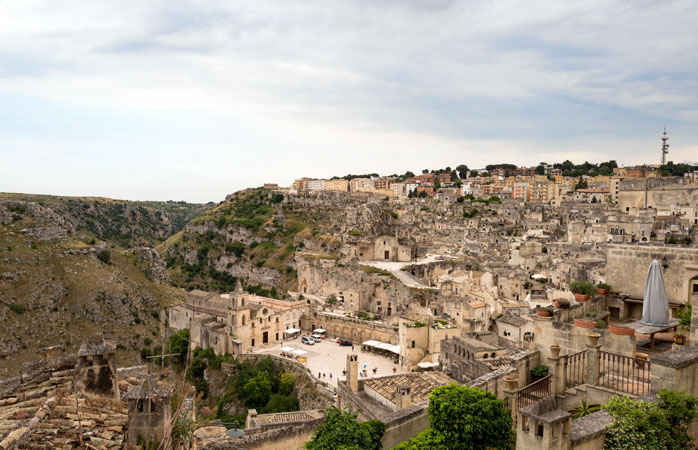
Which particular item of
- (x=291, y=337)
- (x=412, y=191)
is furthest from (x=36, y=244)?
(x=412, y=191)

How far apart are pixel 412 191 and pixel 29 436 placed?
102036 millimetres

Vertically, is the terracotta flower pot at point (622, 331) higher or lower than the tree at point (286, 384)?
higher

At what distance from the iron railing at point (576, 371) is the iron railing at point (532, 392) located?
0.93 feet

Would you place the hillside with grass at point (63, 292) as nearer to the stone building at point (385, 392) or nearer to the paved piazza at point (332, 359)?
the paved piazza at point (332, 359)

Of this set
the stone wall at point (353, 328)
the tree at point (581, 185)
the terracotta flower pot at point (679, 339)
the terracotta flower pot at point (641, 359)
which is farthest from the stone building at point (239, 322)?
the tree at point (581, 185)

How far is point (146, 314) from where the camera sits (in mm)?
44188

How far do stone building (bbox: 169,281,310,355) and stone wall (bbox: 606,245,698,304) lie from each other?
85.8 ft

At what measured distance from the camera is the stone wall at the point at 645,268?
8.62m

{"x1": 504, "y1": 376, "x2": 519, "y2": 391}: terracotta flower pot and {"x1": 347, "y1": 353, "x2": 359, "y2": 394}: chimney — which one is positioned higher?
{"x1": 504, "y1": 376, "x2": 519, "y2": 391}: terracotta flower pot

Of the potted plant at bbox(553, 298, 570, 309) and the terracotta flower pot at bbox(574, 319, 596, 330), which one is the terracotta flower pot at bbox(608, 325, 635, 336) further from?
the potted plant at bbox(553, 298, 570, 309)

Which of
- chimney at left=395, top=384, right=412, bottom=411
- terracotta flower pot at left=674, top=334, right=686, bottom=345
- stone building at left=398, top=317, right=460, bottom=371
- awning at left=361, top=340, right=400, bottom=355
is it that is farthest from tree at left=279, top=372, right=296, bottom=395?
terracotta flower pot at left=674, top=334, right=686, bottom=345

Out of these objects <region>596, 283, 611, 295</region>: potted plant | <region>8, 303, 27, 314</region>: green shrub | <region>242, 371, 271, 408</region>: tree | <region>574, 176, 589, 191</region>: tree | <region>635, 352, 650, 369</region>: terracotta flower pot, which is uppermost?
<region>574, 176, 589, 191</region>: tree

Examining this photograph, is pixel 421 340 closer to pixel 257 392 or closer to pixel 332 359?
pixel 332 359

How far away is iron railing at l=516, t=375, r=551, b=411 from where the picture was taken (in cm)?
705
